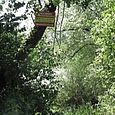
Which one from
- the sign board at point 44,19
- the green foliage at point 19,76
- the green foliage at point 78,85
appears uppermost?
the sign board at point 44,19

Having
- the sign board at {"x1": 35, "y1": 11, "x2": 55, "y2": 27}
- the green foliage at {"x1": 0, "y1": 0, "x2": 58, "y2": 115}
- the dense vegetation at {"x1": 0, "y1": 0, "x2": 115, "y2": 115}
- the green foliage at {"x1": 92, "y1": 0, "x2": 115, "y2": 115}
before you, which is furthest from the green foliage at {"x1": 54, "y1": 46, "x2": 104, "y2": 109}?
the green foliage at {"x1": 0, "y1": 0, "x2": 58, "y2": 115}

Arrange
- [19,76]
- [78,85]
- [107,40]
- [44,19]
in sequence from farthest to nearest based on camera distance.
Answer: [78,85] < [107,40] < [44,19] < [19,76]

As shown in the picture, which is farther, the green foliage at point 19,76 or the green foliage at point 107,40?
the green foliage at point 107,40

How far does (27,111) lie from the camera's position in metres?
3.85

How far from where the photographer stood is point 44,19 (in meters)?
4.57

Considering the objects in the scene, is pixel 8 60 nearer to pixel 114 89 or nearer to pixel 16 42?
pixel 16 42

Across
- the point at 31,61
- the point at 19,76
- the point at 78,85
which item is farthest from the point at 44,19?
the point at 78,85

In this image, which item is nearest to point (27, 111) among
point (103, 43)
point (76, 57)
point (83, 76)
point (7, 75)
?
point (7, 75)

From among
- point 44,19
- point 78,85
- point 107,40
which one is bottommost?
point 78,85

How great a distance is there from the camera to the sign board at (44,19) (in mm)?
4512

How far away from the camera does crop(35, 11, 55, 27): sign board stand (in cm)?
451

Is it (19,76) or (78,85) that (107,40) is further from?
(78,85)

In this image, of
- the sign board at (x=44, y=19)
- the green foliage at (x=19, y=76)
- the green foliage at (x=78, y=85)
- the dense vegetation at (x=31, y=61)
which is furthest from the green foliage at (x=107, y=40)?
the green foliage at (x=78, y=85)

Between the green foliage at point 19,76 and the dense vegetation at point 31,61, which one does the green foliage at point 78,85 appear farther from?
the green foliage at point 19,76
